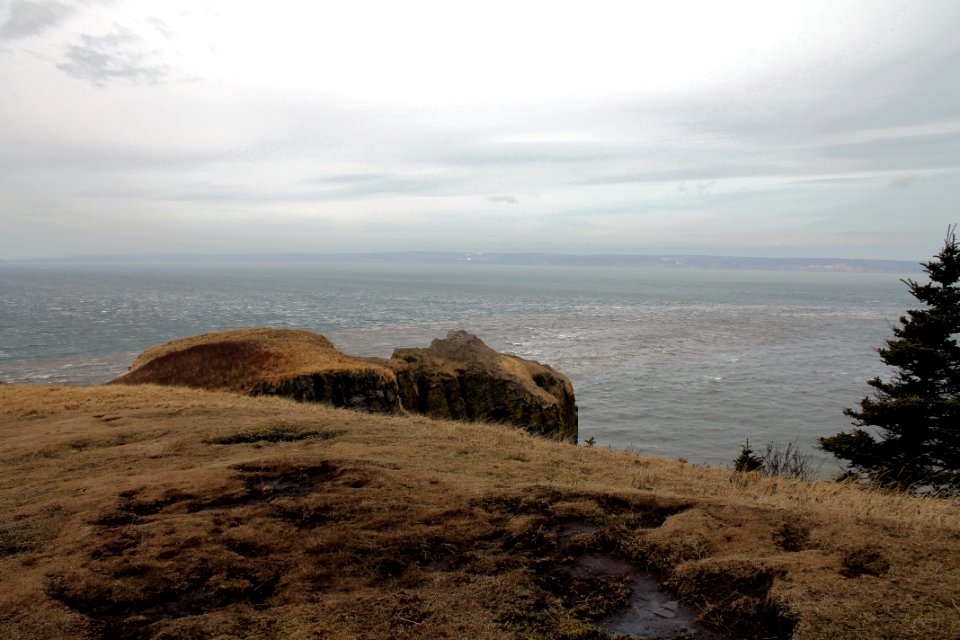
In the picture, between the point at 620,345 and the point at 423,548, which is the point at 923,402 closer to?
the point at 423,548

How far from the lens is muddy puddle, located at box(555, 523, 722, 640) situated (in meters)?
5.59

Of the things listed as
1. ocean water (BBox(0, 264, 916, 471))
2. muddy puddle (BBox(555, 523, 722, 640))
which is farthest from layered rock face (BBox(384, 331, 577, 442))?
muddy puddle (BBox(555, 523, 722, 640))

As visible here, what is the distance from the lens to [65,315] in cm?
8962

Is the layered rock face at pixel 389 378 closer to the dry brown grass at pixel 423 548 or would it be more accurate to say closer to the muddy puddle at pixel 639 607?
the dry brown grass at pixel 423 548

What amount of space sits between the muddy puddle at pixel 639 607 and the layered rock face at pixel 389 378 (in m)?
19.3

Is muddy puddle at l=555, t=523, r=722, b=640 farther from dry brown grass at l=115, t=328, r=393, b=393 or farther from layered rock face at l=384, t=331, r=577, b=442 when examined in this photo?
layered rock face at l=384, t=331, r=577, b=442

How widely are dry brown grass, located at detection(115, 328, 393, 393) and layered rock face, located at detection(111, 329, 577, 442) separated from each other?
51 millimetres

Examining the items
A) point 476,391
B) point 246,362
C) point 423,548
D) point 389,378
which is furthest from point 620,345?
point 423,548

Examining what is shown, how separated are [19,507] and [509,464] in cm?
808

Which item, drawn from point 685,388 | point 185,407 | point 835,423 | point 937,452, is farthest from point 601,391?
point 185,407

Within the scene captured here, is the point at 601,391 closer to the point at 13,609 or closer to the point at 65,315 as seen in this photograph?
the point at 13,609

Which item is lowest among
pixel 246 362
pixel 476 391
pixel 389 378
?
pixel 476 391

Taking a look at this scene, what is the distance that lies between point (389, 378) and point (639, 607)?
69.6ft

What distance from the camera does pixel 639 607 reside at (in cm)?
605
